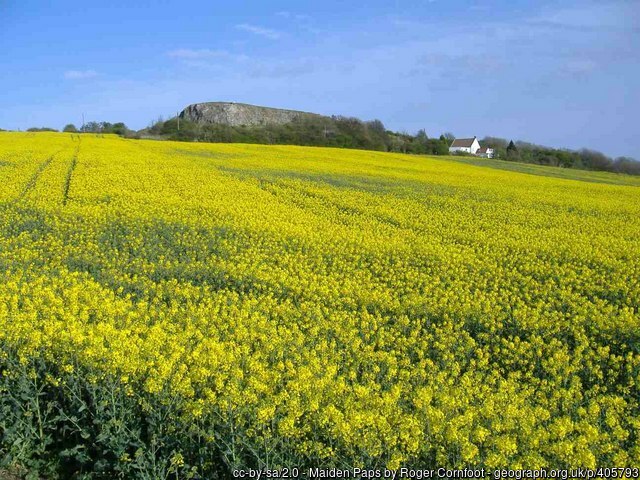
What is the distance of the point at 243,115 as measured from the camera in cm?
8838

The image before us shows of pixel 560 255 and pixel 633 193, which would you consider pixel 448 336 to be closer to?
pixel 560 255

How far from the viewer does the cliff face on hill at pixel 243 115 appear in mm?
87062

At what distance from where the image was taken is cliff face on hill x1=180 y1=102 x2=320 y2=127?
87.1 metres

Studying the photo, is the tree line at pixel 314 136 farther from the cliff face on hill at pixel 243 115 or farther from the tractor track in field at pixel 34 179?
the tractor track in field at pixel 34 179

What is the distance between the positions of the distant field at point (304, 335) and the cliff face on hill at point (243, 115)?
223ft

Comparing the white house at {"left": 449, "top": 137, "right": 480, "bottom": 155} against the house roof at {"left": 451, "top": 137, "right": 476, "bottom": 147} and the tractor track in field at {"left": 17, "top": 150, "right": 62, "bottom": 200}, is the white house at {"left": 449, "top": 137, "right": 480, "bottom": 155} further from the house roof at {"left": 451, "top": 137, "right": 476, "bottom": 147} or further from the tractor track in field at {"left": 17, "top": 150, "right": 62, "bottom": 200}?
the tractor track in field at {"left": 17, "top": 150, "right": 62, "bottom": 200}

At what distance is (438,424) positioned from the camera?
508 centimetres

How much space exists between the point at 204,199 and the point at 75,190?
418 cm

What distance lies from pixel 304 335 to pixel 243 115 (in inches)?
3279

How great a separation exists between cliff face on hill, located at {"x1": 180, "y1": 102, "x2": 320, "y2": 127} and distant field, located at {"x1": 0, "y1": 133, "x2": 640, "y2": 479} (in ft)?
223

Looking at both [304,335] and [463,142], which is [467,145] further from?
[304,335]

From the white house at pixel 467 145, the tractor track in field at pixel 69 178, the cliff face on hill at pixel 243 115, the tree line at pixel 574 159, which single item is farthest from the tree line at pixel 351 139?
the white house at pixel 467 145

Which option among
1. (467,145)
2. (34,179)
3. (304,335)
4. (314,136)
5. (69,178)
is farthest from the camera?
(467,145)

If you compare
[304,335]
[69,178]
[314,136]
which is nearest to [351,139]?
[314,136]
